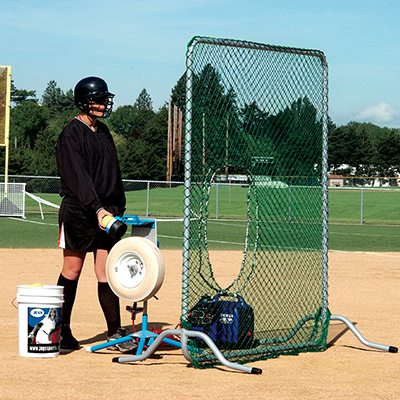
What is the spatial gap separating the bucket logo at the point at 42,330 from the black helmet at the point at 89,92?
5.60 feet

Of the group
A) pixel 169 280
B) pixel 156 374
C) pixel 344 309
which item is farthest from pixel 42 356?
pixel 169 280

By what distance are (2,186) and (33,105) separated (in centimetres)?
7424

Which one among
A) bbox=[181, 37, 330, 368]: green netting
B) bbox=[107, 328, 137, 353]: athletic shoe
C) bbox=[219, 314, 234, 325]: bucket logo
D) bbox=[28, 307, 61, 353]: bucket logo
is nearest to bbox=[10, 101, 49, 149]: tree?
bbox=[181, 37, 330, 368]: green netting

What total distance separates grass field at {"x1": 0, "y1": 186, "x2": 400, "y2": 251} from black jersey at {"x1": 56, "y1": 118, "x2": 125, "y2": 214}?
2.15 metres

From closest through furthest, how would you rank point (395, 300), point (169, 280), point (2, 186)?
point (395, 300) < point (169, 280) < point (2, 186)

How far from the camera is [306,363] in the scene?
17.7 feet

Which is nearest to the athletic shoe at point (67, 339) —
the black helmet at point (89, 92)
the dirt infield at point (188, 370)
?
the dirt infield at point (188, 370)

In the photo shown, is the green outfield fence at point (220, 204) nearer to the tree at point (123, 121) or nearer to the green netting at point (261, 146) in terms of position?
the green netting at point (261, 146)

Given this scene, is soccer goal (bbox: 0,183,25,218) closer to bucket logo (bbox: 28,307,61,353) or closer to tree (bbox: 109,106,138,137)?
bucket logo (bbox: 28,307,61,353)

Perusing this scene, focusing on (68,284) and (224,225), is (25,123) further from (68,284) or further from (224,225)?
Result: (68,284)

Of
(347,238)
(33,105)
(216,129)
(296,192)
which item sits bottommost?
(347,238)

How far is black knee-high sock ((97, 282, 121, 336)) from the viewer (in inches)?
223

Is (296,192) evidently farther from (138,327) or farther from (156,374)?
(156,374)

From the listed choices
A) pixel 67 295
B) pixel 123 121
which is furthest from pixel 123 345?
pixel 123 121
